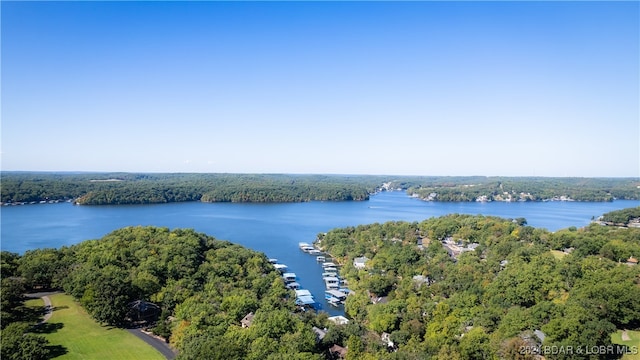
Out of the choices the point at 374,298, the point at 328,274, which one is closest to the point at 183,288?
the point at 374,298

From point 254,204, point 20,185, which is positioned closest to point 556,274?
point 254,204

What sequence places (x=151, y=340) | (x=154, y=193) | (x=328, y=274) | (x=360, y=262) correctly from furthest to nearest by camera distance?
(x=154, y=193)
(x=360, y=262)
(x=328, y=274)
(x=151, y=340)

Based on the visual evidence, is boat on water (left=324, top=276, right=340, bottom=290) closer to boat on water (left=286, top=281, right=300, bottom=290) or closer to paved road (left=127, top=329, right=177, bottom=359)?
boat on water (left=286, top=281, right=300, bottom=290)

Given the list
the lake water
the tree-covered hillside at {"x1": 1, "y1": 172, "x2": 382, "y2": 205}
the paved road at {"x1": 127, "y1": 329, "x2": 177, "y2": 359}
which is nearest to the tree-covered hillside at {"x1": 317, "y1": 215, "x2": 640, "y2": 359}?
the lake water

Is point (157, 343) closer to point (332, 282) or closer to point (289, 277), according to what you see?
point (289, 277)

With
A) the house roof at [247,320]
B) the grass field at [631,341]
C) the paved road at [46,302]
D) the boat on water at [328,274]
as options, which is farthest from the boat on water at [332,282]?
the paved road at [46,302]
